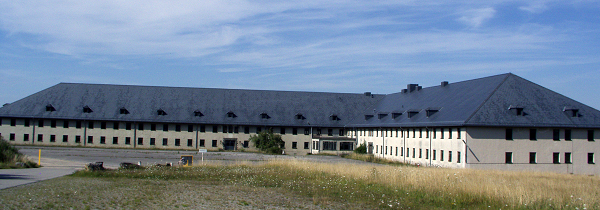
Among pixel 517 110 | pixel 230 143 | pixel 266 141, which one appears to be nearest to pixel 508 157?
pixel 517 110

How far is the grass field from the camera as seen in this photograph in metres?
14.8

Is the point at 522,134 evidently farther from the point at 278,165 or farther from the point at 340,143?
the point at 340,143

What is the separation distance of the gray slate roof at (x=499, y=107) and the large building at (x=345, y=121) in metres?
0.11

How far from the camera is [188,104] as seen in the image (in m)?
65.8

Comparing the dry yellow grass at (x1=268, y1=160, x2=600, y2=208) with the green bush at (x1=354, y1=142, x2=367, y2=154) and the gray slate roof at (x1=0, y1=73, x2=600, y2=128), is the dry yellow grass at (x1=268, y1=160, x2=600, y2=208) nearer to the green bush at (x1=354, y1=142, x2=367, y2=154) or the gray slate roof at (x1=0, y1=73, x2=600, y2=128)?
the gray slate roof at (x1=0, y1=73, x2=600, y2=128)

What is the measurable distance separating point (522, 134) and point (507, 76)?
7.00m

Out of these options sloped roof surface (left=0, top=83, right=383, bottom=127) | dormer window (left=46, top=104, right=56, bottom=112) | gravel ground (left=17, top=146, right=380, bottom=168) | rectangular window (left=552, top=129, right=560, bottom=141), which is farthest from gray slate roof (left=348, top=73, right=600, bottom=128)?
dormer window (left=46, top=104, right=56, bottom=112)

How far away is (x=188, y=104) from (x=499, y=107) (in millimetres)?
40309

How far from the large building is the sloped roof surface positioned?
133 mm

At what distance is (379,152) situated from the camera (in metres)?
54.3

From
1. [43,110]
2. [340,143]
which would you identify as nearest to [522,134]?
[340,143]

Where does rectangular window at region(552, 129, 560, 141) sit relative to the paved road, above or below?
above

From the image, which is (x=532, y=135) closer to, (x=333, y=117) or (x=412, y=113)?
(x=412, y=113)

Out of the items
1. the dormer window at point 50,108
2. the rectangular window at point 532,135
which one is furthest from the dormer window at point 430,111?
the dormer window at point 50,108
